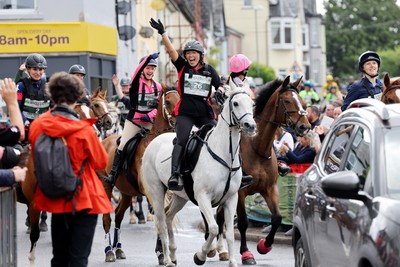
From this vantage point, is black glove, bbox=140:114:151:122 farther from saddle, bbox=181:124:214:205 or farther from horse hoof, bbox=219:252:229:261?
saddle, bbox=181:124:214:205

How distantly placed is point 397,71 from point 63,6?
9924 centimetres

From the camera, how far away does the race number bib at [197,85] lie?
1495 centimetres

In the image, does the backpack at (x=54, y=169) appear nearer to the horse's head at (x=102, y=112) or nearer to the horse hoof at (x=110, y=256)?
the horse hoof at (x=110, y=256)

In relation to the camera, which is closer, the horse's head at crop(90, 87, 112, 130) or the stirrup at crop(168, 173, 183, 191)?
the stirrup at crop(168, 173, 183, 191)

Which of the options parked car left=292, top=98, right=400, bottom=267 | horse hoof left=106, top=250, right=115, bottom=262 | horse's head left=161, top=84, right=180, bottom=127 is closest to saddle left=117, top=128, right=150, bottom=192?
horse's head left=161, top=84, right=180, bottom=127

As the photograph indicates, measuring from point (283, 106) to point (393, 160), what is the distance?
7183 millimetres

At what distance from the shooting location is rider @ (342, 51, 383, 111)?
628 inches

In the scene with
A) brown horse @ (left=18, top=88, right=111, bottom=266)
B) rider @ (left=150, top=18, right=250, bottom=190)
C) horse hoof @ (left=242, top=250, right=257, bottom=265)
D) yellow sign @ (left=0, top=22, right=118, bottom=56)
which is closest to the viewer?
brown horse @ (left=18, top=88, right=111, bottom=266)

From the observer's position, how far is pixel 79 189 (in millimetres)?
9430

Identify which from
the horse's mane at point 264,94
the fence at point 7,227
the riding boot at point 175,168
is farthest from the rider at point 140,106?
the fence at point 7,227

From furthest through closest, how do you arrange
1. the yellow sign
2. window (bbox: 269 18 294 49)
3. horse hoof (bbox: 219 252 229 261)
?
window (bbox: 269 18 294 49) < the yellow sign < horse hoof (bbox: 219 252 229 261)

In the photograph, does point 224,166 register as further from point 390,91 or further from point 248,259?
point 390,91

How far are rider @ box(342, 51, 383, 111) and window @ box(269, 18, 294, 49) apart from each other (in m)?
99.1

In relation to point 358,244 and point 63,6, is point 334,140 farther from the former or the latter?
point 63,6
